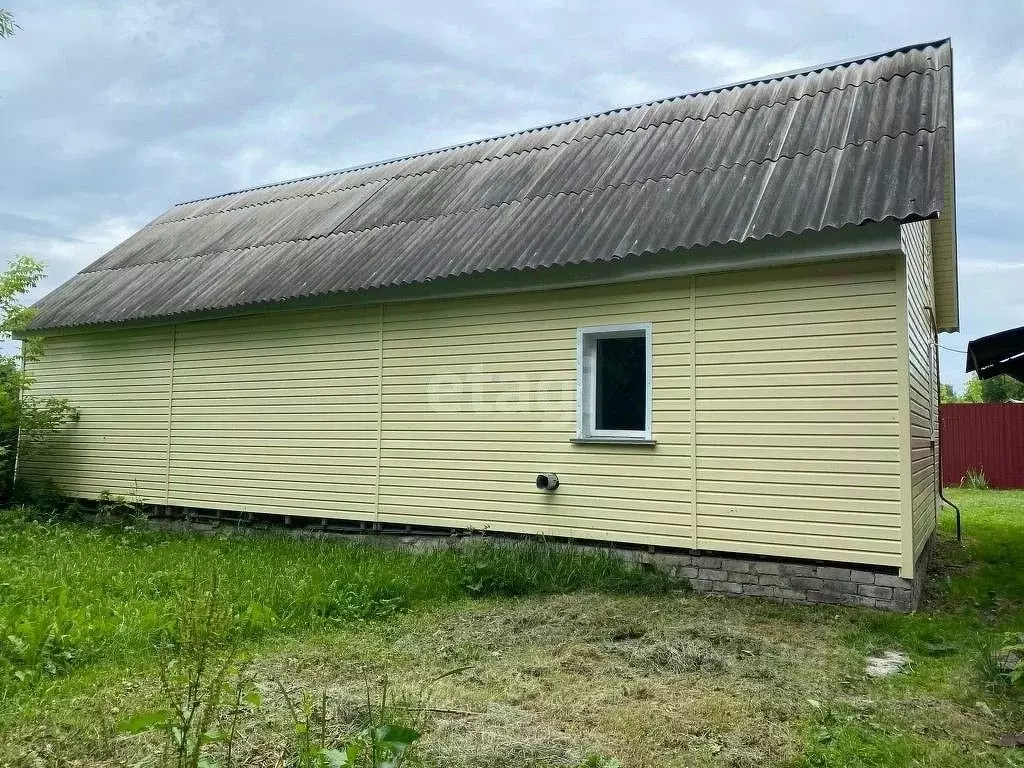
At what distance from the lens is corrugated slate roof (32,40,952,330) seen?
676 cm

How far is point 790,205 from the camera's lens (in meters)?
6.67

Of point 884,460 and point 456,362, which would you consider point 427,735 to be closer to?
point 884,460

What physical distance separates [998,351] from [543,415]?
5070 mm

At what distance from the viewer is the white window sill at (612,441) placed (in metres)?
7.19

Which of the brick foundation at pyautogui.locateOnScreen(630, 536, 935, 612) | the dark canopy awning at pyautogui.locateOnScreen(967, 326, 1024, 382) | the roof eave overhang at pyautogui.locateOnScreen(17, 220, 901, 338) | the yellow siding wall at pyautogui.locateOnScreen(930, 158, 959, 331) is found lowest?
the brick foundation at pyautogui.locateOnScreen(630, 536, 935, 612)

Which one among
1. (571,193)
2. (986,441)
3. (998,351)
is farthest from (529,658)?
(986,441)

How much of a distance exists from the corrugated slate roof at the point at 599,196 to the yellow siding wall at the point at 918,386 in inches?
35.6

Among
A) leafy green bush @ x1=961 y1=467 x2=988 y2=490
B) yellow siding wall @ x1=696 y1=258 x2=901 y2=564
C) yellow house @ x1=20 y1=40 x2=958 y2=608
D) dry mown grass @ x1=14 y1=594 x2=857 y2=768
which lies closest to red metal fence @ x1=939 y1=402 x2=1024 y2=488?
leafy green bush @ x1=961 y1=467 x2=988 y2=490

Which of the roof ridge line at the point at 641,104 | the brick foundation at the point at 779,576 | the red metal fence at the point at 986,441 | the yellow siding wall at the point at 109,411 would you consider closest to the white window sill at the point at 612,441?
the brick foundation at the point at 779,576

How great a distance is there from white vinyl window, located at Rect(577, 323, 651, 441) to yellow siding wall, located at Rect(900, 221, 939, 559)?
2.44 meters

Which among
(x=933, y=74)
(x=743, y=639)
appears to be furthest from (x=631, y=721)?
(x=933, y=74)

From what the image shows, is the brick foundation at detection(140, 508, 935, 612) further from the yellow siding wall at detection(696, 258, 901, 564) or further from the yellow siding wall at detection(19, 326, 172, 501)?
the yellow siding wall at detection(19, 326, 172, 501)

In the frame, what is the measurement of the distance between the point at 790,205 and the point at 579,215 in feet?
7.70

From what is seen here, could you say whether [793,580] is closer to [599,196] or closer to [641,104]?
[599,196]
